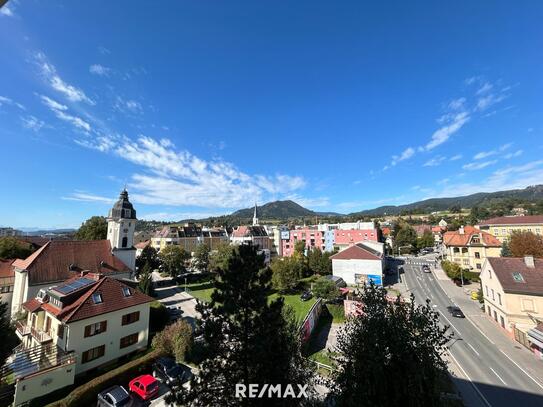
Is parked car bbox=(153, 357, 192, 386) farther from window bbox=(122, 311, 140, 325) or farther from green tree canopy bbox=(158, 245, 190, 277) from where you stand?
green tree canopy bbox=(158, 245, 190, 277)

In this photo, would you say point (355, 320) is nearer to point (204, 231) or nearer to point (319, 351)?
point (319, 351)

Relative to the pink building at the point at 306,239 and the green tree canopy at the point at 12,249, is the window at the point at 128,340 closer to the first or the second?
the green tree canopy at the point at 12,249

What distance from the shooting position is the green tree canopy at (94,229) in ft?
160

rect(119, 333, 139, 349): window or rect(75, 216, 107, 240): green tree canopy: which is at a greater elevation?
rect(75, 216, 107, 240): green tree canopy

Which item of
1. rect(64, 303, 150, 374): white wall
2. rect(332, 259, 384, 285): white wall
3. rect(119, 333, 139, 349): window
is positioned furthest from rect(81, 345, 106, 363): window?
rect(332, 259, 384, 285): white wall

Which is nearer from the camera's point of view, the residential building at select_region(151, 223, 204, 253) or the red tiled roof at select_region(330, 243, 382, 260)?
the red tiled roof at select_region(330, 243, 382, 260)

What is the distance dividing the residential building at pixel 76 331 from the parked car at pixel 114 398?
3609 millimetres

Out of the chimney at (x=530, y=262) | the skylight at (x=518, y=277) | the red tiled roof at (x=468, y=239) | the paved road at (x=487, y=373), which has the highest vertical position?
the red tiled roof at (x=468, y=239)

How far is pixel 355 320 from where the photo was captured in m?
9.44

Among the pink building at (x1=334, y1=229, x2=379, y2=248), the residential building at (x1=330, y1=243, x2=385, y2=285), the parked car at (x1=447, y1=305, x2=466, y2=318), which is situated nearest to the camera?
the parked car at (x1=447, y1=305, x2=466, y2=318)

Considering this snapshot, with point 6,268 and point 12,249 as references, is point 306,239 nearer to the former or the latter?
point 6,268

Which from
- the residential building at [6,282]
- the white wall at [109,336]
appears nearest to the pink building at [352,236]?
the white wall at [109,336]

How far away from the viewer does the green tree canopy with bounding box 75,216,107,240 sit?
4866 cm

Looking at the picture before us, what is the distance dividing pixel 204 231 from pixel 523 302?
92.2 m
